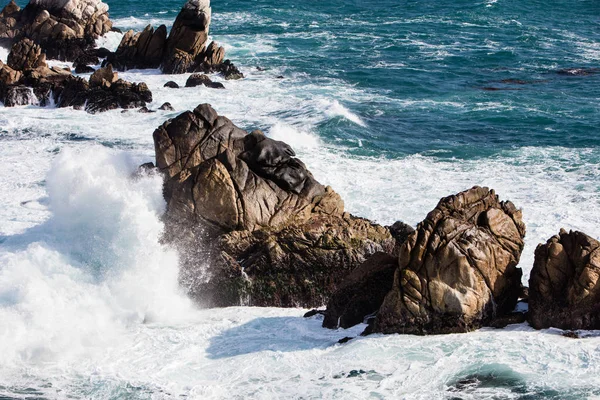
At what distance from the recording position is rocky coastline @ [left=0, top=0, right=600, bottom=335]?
1834 cm

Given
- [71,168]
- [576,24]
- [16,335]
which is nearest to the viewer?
[16,335]

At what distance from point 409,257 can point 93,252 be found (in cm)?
1004

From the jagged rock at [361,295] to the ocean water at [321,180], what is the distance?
1.69 feet

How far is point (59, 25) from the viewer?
178 ft

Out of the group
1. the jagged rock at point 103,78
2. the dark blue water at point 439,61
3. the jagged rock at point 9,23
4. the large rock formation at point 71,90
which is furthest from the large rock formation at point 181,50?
the jagged rock at point 9,23

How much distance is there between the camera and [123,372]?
1841 cm

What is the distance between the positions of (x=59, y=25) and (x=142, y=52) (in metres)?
7.36

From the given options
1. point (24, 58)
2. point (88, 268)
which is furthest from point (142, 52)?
point (88, 268)

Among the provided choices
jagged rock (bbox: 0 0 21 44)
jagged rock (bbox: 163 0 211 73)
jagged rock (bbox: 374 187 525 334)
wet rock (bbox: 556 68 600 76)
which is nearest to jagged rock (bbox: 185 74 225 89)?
jagged rock (bbox: 163 0 211 73)

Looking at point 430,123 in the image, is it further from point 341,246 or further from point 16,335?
point 16,335

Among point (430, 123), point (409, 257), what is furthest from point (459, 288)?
point (430, 123)

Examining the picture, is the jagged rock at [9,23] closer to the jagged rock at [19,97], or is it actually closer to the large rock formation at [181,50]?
the large rock formation at [181,50]

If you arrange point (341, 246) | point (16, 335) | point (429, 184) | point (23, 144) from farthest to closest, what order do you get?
point (23, 144), point (429, 184), point (341, 246), point (16, 335)

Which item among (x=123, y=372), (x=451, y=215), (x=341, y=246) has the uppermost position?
(x=451, y=215)
